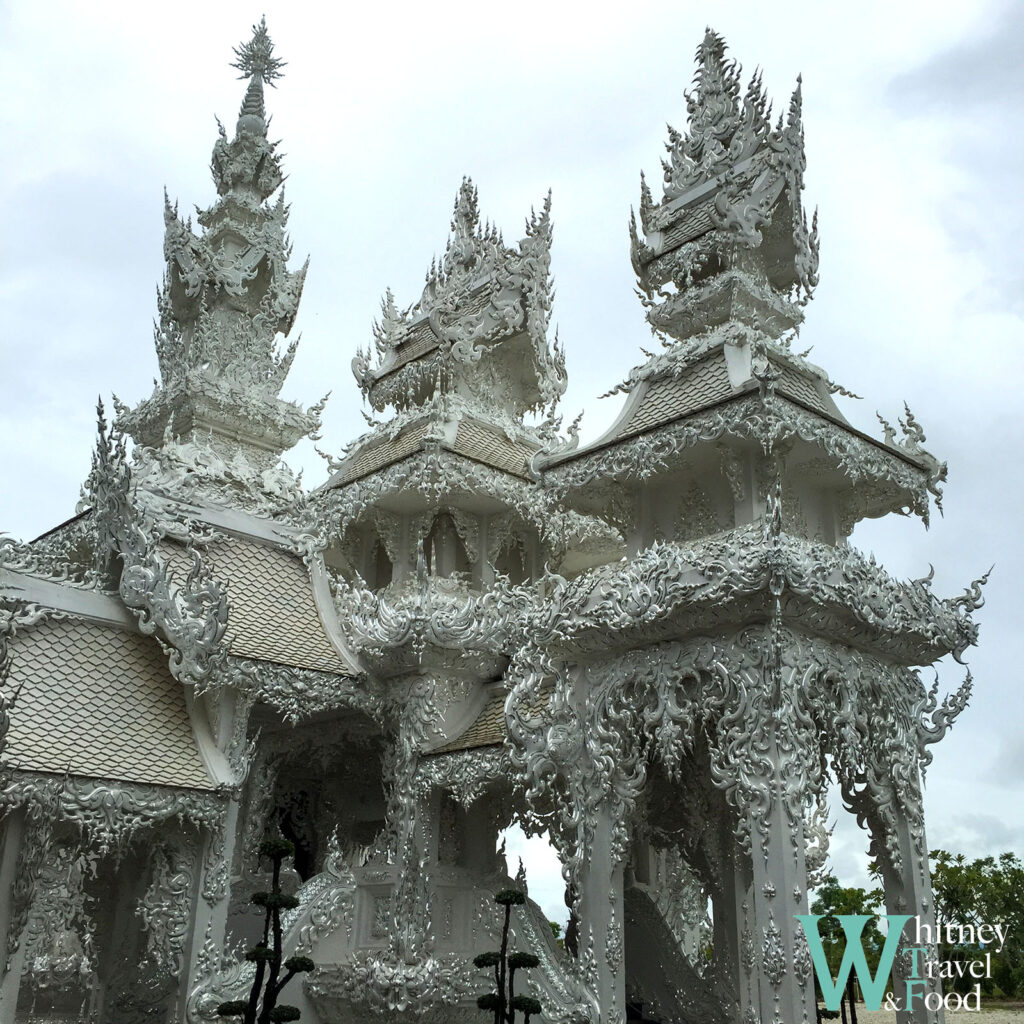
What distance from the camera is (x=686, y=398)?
9.23 meters

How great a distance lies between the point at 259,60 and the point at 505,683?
12.5m

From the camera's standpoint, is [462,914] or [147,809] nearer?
[147,809]

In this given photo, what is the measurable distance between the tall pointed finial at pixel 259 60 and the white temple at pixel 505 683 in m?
7.10

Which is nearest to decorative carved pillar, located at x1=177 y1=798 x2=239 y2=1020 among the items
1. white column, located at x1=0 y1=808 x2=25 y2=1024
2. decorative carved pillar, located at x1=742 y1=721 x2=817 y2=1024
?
white column, located at x1=0 y1=808 x2=25 y2=1024

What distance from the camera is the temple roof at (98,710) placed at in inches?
336

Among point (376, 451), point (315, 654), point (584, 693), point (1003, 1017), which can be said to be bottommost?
point (1003, 1017)

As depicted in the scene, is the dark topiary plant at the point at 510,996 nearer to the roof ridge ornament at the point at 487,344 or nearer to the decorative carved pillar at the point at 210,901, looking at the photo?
the decorative carved pillar at the point at 210,901

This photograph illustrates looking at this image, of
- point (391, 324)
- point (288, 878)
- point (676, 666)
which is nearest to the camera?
point (676, 666)

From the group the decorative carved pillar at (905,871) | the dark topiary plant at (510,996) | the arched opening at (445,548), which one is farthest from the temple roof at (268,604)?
the decorative carved pillar at (905,871)

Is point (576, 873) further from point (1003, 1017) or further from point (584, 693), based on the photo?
point (1003, 1017)

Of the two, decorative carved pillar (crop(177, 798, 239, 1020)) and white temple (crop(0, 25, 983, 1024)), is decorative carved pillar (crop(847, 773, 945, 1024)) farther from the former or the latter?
decorative carved pillar (crop(177, 798, 239, 1020))

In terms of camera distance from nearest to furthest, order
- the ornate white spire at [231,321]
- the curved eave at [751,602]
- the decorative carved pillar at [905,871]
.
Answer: the curved eave at [751,602], the decorative carved pillar at [905,871], the ornate white spire at [231,321]

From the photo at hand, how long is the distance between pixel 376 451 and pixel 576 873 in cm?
618

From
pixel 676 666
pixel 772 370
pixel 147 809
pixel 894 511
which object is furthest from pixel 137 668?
pixel 894 511
